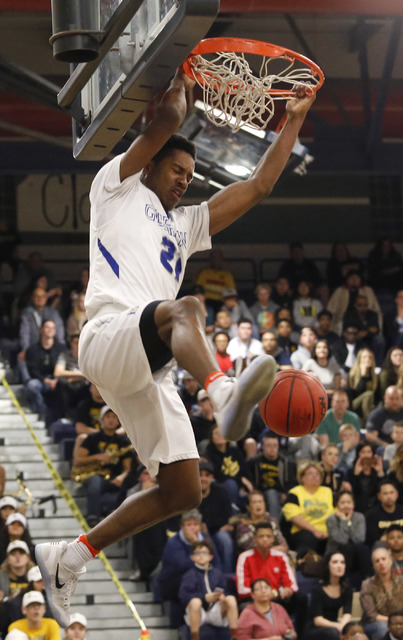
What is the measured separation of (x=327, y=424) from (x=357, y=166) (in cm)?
489

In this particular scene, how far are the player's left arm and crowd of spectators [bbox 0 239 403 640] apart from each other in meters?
5.10

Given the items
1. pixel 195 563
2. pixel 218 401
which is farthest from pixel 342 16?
pixel 218 401

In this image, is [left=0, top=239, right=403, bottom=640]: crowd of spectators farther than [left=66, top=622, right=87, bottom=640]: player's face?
Yes

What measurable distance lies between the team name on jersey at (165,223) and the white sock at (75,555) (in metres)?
1.72

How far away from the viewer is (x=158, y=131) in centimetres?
557

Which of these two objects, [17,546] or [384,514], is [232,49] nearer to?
[17,546]

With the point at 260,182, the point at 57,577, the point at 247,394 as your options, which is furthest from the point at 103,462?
the point at 247,394

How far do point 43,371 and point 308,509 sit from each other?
4051 mm

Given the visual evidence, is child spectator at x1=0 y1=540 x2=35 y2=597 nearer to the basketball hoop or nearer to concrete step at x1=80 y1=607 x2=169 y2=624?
concrete step at x1=80 y1=607 x2=169 y2=624

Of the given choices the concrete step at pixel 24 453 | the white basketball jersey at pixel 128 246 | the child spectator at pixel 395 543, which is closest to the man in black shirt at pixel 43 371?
the concrete step at pixel 24 453

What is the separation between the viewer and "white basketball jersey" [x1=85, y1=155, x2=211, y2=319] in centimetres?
571

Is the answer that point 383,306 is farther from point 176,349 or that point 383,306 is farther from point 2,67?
point 176,349

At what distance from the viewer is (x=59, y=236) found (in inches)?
765

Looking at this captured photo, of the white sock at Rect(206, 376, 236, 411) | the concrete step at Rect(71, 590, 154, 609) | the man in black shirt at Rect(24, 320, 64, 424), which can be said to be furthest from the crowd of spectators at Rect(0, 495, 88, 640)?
the white sock at Rect(206, 376, 236, 411)
